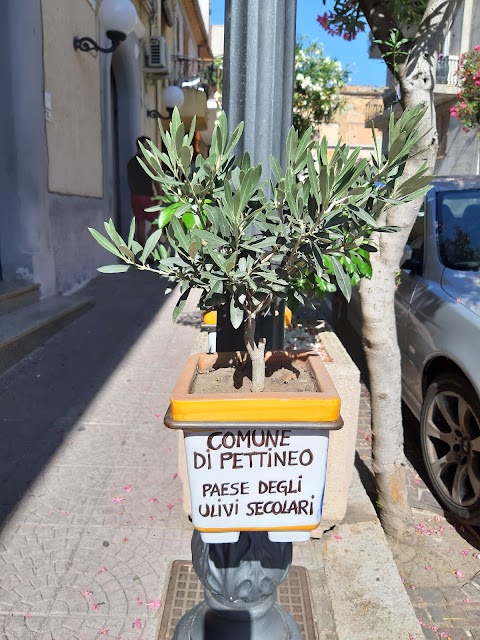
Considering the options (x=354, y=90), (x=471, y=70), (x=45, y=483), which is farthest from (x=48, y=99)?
(x=354, y=90)

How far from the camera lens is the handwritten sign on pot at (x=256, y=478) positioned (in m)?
1.51

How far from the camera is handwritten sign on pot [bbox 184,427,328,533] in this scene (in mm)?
1513

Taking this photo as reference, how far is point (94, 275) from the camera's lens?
9211 mm

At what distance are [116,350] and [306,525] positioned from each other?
14.2 ft

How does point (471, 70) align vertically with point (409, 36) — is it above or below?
above

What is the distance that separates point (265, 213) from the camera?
1.57m

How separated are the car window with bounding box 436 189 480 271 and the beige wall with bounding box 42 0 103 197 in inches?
186


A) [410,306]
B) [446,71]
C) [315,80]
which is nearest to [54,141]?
[315,80]

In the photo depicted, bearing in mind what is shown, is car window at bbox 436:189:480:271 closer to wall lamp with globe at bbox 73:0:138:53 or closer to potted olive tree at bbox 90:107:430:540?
potted olive tree at bbox 90:107:430:540

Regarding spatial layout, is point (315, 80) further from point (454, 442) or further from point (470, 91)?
point (454, 442)

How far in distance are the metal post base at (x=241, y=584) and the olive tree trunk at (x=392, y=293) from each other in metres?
1.23

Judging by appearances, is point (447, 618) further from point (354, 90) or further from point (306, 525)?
point (354, 90)

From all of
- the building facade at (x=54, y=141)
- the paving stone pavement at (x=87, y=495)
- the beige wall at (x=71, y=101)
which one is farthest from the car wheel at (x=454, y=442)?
the beige wall at (x=71, y=101)

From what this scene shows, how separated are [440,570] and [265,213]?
7.13ft
